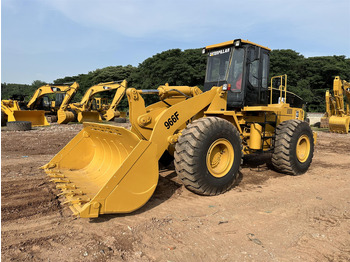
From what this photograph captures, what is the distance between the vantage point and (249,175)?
6.03 m

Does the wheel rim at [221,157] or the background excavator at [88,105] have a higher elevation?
the background excavator at [88,105]

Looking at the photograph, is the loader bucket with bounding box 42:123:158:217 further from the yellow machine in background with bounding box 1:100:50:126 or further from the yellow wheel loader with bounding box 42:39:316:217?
the yellow machine in background with bounding box 1:100:50:126

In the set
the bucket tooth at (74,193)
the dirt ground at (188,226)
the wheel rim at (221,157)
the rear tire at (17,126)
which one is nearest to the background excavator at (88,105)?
the rear tire at (17,126)

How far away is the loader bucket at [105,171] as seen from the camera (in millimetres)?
3436

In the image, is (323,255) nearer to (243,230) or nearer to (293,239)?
(293,239)

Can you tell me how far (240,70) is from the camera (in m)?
5.73

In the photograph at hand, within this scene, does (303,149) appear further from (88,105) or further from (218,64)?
(88,105)

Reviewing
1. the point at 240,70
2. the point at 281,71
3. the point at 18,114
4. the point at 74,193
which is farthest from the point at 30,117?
the point at 281,71

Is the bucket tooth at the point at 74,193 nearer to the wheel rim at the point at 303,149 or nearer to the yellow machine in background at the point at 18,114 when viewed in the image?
the wheel rim at the point at 303,149

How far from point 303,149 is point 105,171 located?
466 cm

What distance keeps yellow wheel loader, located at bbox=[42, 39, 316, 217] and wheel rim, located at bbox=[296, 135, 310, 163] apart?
22 millimetres

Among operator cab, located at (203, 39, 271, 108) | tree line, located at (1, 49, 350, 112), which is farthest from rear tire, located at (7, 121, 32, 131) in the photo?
tree line, located at (1, 49, 350, 112)

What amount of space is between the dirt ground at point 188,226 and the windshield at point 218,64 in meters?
2.45

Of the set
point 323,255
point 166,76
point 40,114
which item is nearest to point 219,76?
point 323,255
